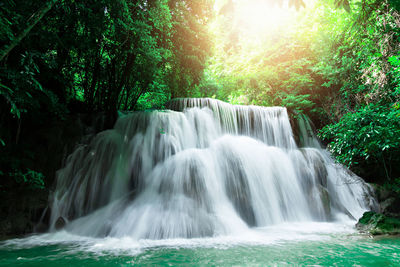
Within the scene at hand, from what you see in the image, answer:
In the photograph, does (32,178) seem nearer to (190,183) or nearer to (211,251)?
(190,183)

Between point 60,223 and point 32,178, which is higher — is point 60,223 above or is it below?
below

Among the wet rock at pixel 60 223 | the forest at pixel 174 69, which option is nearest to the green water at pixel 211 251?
the wet rock at pixel 60 223

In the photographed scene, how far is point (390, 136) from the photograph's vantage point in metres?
5.48

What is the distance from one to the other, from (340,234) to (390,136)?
103 inches

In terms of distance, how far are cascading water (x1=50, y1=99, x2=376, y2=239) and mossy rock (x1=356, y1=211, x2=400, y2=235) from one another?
1639 mm

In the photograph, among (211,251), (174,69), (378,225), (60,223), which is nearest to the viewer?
(211,251)

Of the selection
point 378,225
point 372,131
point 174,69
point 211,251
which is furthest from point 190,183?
point 174,69

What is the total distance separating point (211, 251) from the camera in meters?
3.97

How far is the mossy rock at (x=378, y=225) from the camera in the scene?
5031 mm

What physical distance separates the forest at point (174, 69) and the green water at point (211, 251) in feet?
6.00

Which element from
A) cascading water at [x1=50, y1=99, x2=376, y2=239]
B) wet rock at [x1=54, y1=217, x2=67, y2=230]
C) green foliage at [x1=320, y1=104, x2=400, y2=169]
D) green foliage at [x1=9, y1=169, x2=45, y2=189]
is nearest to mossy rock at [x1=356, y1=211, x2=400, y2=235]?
green foliage at [x1=320, y1=104, x2=400, y2=169]

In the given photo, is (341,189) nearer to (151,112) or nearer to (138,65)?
(151,112)

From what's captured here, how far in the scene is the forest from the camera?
15.2 ft

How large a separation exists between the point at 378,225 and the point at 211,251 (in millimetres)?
4036
